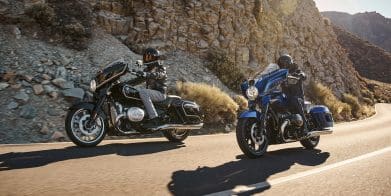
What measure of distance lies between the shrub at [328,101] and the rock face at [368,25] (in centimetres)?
9368

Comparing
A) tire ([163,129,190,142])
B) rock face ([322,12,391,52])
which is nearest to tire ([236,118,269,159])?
tire ([163,129,190,142])

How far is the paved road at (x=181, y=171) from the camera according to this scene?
4.56 meters

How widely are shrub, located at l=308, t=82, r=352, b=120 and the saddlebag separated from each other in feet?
48.0

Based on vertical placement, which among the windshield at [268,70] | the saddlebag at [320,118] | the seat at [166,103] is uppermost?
the windshield at [268,70]

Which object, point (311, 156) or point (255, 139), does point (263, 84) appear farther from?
point (311, 156)

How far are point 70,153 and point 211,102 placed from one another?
792 centimetres

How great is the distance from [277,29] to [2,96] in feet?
64.5

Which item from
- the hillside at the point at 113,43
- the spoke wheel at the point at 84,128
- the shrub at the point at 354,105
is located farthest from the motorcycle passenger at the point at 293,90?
the shrub at the point at 354,105

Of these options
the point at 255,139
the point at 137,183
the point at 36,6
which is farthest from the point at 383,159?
the point at 36,6

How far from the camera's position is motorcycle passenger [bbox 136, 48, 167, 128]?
8.34 metres

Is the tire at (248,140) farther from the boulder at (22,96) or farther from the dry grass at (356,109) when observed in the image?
the dry grass at (356,109)

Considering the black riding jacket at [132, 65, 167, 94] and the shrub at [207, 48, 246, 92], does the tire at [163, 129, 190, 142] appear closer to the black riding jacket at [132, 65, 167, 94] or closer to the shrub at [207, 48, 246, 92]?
the black riding jacket at [132, 65, 167, 94]

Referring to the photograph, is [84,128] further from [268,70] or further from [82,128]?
[268,70]

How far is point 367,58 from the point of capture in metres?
67.5
